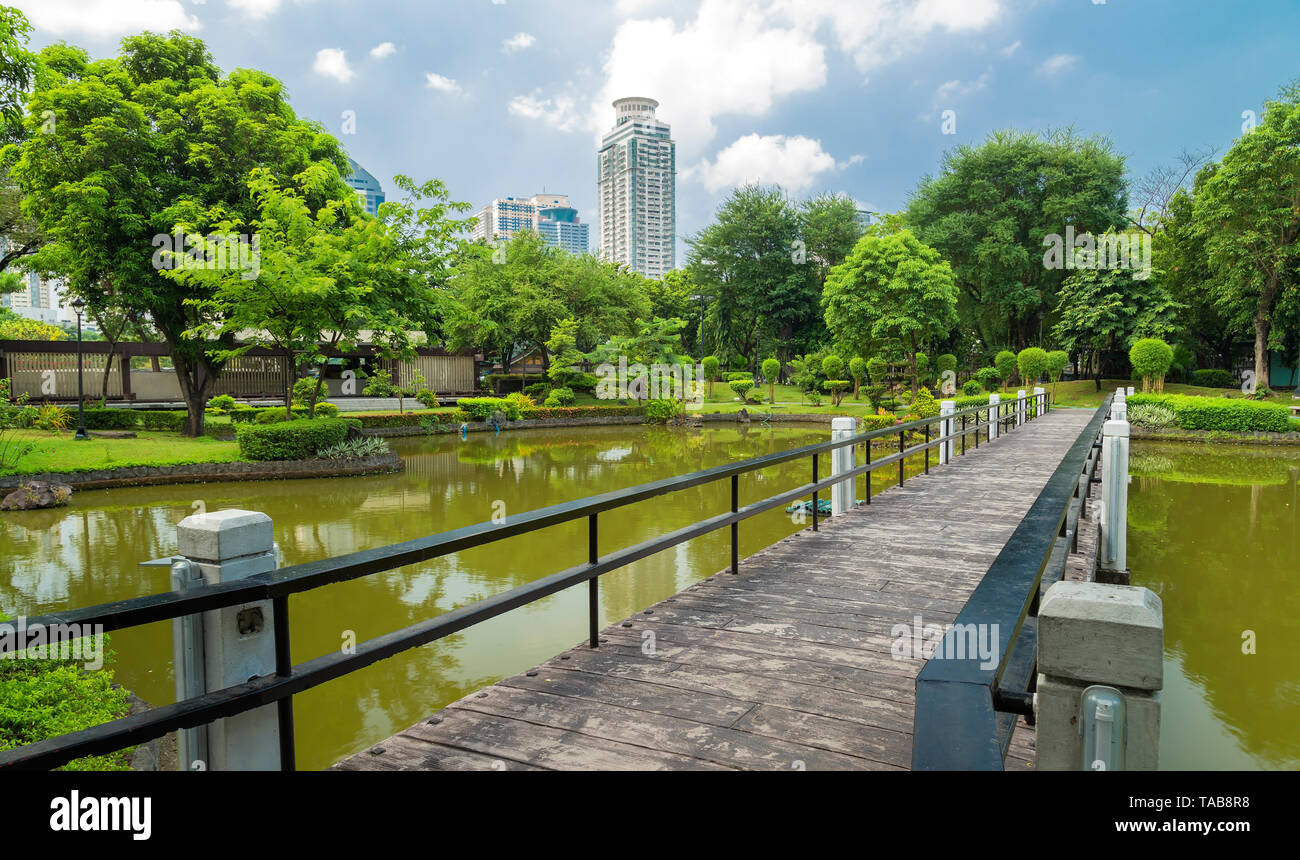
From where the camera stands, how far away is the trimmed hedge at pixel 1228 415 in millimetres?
21781

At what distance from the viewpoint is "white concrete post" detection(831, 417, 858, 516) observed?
7.48 metres

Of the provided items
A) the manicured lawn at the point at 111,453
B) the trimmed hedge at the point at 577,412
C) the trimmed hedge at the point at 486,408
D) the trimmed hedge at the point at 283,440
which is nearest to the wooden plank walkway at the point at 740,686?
the trimmed hedge at the point at 283,440

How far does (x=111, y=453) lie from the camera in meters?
16.5

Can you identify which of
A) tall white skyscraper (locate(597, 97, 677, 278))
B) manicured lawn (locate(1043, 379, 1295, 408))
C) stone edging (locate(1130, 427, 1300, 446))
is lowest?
stone edging (locate(1130, 427, 1300, 446))

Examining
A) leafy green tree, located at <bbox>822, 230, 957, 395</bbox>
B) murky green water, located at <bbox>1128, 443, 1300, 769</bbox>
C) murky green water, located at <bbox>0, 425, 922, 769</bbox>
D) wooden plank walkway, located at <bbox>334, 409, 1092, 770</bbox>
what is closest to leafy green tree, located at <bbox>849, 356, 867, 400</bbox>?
leafy green tree, located at <bbox>822, 230, 957, 395</bbox>

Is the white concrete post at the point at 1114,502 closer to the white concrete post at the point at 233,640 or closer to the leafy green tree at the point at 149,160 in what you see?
the white concrete post at the point at 233,640

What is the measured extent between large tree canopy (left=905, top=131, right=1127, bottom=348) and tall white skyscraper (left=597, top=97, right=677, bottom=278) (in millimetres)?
96293

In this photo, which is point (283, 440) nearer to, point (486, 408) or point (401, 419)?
point (401, 419)

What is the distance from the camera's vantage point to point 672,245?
141000mm

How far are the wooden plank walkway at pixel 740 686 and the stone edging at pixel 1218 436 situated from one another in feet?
71.4

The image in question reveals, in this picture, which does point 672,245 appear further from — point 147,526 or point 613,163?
point 147,526

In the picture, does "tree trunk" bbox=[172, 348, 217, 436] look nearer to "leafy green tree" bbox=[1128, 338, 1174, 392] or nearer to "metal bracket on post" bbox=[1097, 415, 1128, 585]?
"metal bracket on post" bbox=[1097, 415, 1128, 585]

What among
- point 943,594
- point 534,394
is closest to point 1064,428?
point 943,594
